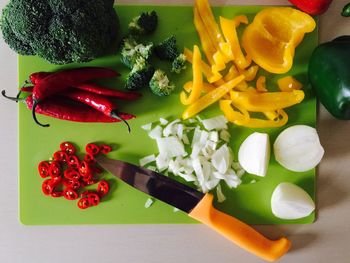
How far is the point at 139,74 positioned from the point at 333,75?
2.04 feet

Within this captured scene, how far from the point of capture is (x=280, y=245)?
149cm

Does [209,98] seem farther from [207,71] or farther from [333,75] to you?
[333,75]

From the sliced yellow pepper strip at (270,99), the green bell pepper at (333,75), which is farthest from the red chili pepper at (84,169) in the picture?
the green bell pepper at (333,75)

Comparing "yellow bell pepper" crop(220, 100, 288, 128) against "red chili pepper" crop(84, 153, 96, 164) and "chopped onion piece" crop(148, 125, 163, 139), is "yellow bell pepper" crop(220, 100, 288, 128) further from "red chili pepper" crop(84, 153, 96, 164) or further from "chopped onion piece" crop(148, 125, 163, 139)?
"red chili pepper" crop(84, 153, 96, 164)

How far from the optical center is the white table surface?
5.07ft

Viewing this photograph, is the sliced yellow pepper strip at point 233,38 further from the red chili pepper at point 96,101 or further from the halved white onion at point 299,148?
the red chili pepper at point 96,101

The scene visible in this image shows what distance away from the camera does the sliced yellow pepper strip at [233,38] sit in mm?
1433

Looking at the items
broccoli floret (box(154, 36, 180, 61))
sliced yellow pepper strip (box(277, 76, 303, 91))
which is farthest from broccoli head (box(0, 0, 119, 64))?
sliced yellow pepper strip (box(277, 76, 303, 91))

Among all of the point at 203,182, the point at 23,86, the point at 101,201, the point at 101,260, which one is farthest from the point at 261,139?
the point at 23,86

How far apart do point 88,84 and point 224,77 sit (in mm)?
460

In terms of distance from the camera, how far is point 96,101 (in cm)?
146

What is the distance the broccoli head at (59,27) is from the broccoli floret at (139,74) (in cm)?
13

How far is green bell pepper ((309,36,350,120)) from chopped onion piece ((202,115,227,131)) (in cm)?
32

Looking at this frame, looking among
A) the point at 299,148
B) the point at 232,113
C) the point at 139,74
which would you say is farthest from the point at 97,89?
the point at 299,148
